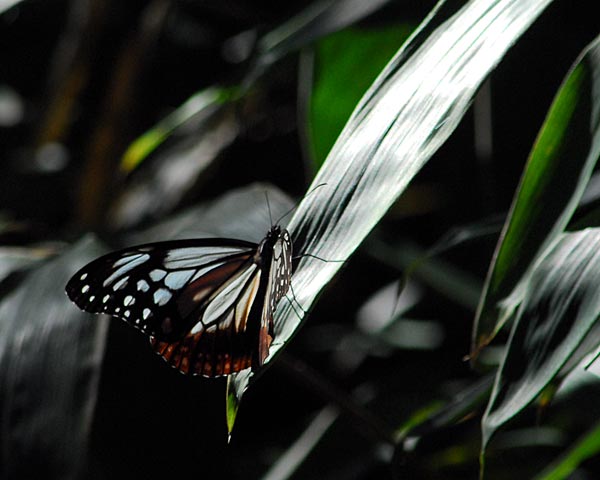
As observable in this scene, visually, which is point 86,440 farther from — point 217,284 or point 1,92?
point 1,92

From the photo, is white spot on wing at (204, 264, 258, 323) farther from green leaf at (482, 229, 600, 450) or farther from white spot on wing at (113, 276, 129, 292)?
green leaf at (482, 229, 600, 450)

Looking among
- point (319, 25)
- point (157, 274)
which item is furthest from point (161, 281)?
point (319, 25)

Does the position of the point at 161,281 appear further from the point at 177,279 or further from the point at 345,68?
the point at 345,68

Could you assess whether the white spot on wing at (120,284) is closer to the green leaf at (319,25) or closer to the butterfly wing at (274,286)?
the butterfly wing at (274,286)

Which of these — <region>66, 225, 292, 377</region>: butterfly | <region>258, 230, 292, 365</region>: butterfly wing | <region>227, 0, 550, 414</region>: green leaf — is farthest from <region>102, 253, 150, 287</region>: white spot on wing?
<region>227, 0, 550, 414</region>: green leaf

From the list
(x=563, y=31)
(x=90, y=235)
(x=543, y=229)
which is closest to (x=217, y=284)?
(x=90, y=235)

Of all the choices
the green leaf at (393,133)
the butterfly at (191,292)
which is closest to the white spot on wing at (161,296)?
the butterfly at (191,292)
